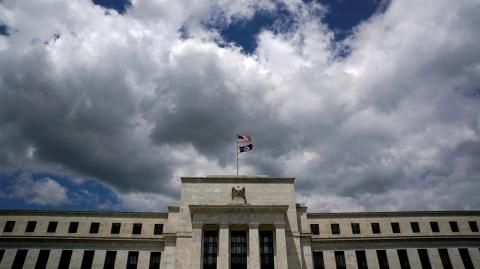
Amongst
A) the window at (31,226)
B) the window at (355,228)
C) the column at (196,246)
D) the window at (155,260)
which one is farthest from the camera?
the window at (355,228)

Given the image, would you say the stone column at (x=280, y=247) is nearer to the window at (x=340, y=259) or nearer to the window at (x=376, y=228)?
the window at (x=340, y=259)

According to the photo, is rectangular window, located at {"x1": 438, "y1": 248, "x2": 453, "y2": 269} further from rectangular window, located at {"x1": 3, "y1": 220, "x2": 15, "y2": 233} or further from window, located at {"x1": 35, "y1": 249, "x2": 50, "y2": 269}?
rectangular window, located at {"x1": 3, "y1": 220, "x2": 15, "y2": 233}

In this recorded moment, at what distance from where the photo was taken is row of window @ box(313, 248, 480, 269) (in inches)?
1794

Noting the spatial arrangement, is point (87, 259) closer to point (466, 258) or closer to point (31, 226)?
point (31, 226)

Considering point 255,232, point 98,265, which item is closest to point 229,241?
point 255,232

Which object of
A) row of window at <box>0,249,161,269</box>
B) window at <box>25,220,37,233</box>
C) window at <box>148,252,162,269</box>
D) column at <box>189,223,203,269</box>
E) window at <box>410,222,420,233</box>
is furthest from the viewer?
window at <box>410,222,420,233</box>

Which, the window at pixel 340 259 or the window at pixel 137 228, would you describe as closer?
the window at pixel 340 259

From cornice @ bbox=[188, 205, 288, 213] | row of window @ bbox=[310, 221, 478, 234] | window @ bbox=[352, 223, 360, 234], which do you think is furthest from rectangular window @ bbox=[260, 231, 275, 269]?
window @ bbox=[352, 223, 360, 234]

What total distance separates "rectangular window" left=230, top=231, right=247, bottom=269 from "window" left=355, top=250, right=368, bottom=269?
55.1 feet

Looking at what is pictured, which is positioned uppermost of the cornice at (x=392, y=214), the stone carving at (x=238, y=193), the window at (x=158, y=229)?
the stone carving at (x=238, y=193)

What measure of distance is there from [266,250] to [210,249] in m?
7.28

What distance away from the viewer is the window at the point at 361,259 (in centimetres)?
4556

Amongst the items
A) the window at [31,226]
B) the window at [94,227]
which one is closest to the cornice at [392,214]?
the window at [94,227]

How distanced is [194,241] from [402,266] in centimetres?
2927
